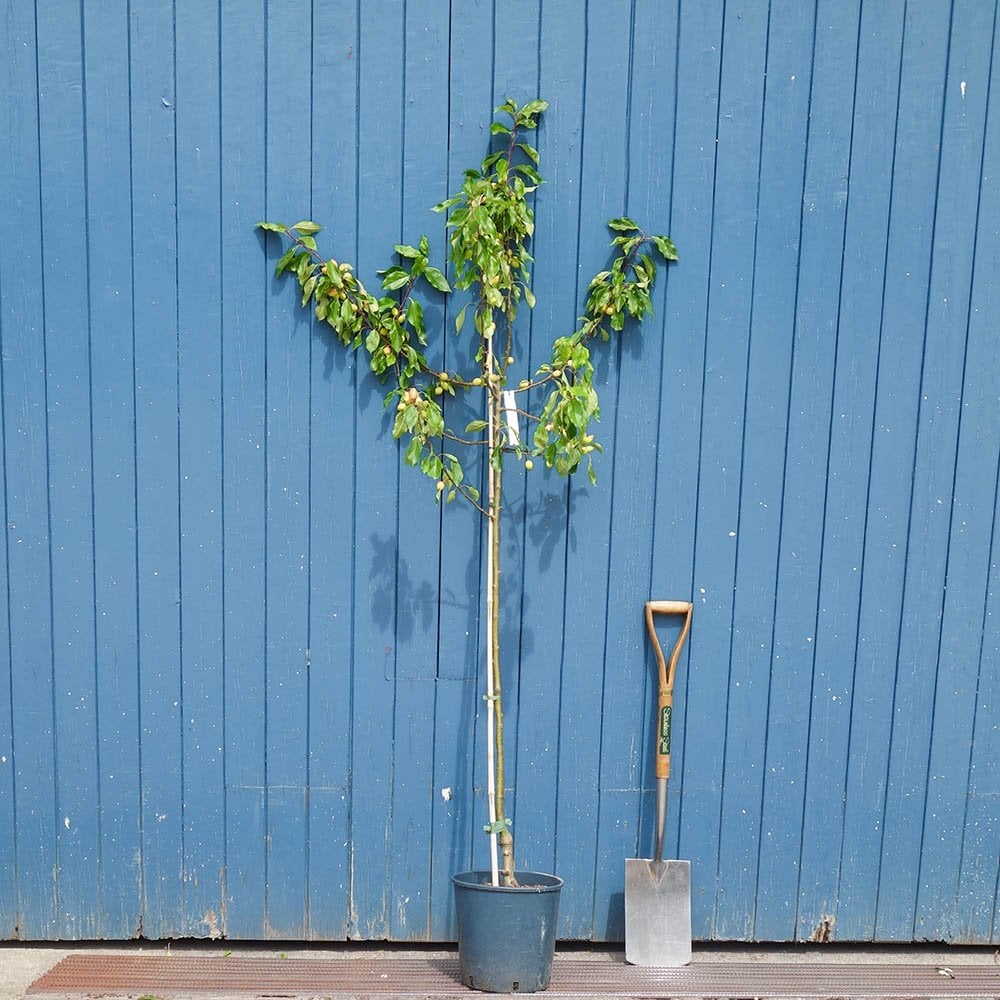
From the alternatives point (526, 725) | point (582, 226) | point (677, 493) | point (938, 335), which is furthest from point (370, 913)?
point (938, 335)

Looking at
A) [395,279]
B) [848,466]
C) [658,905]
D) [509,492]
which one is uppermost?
[395,279]

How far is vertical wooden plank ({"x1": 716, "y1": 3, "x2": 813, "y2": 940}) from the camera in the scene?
3217 millimetres

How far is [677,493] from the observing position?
10.9 feet

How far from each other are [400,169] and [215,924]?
7.72 ft

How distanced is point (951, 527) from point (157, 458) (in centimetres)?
241

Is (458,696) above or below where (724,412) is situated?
below

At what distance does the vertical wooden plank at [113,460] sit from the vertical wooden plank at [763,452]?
1823mm

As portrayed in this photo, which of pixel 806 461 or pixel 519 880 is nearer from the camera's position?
pixel 519 880

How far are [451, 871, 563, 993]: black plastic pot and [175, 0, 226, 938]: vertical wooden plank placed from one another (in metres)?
0.83

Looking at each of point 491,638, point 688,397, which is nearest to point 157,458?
point 491,638

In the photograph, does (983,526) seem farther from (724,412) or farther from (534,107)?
(534,107)

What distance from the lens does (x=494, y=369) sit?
320cm

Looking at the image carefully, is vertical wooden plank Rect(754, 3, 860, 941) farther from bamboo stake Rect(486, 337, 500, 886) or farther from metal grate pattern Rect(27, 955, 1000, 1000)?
bamboo stake Rect(486, 337, 500, 886)

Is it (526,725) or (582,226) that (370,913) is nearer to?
(526,725)
